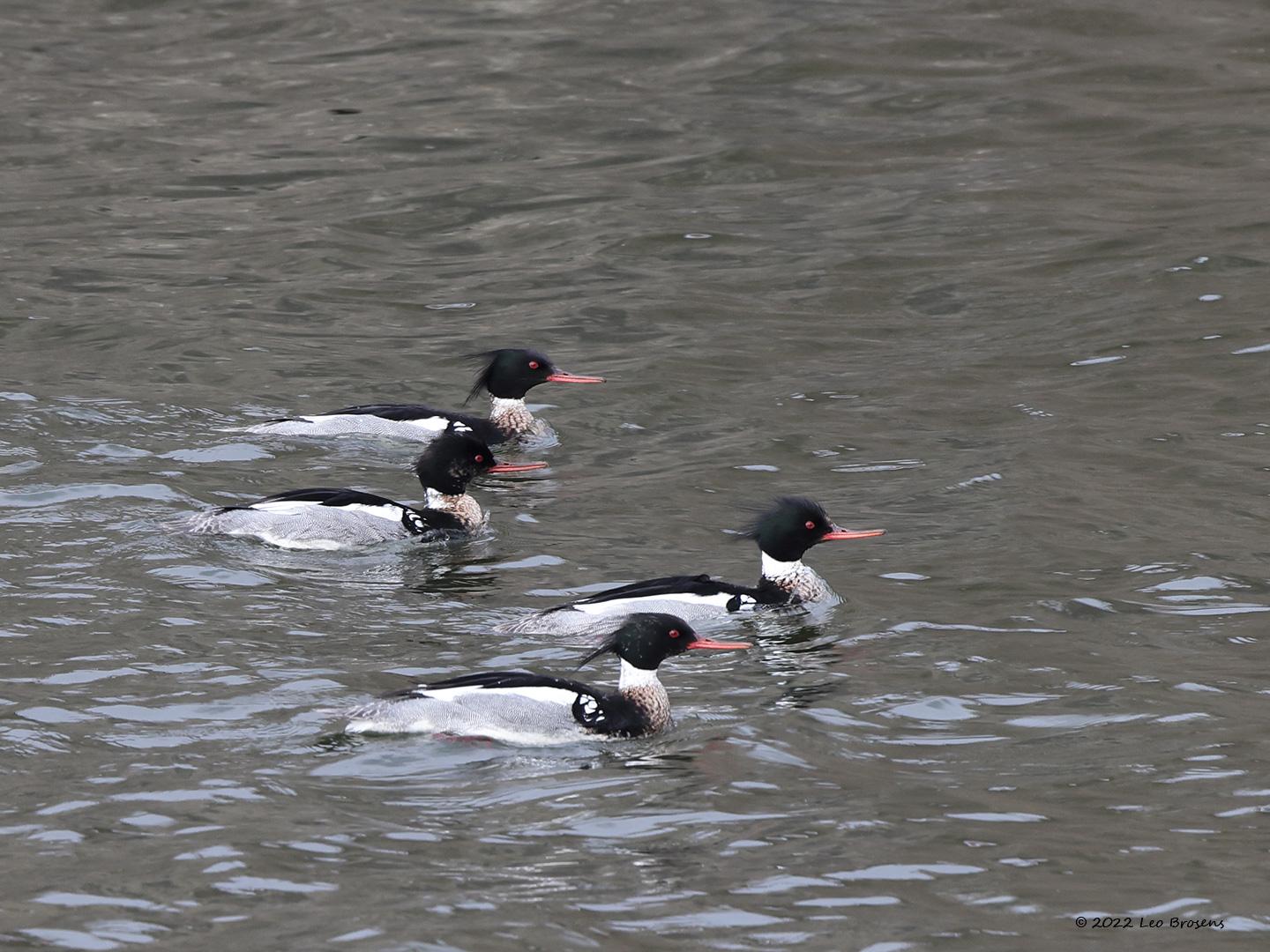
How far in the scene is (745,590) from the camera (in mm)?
10664

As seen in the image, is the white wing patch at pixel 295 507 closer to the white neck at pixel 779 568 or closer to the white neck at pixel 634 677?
the white neck at pixel 779 568

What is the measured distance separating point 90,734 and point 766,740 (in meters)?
2.80

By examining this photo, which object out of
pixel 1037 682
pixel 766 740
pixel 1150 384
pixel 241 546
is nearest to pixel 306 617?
pixel 241 546

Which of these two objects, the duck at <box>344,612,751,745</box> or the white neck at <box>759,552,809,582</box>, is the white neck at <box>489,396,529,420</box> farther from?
the duck at <box>344,612,751,745</box>

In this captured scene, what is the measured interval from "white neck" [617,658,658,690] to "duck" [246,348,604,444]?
17.5 ft

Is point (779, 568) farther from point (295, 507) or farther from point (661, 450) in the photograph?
point (661, 450)

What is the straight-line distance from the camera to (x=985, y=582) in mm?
10852

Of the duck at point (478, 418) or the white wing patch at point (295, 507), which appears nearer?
the white wing patch at point (295, 507)

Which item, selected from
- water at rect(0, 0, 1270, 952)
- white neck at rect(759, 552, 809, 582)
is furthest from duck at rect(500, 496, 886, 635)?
water at rect(0, 0, 1270, 952)

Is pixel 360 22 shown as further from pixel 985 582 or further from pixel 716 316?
pixel 985 582

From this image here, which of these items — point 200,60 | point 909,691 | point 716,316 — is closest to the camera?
point 909,691

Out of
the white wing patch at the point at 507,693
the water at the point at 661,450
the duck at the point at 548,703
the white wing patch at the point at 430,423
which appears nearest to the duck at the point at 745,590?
the water at the point at 661,450

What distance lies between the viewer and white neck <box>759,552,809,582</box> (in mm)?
10812

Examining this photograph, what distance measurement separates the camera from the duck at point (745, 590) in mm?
9883
